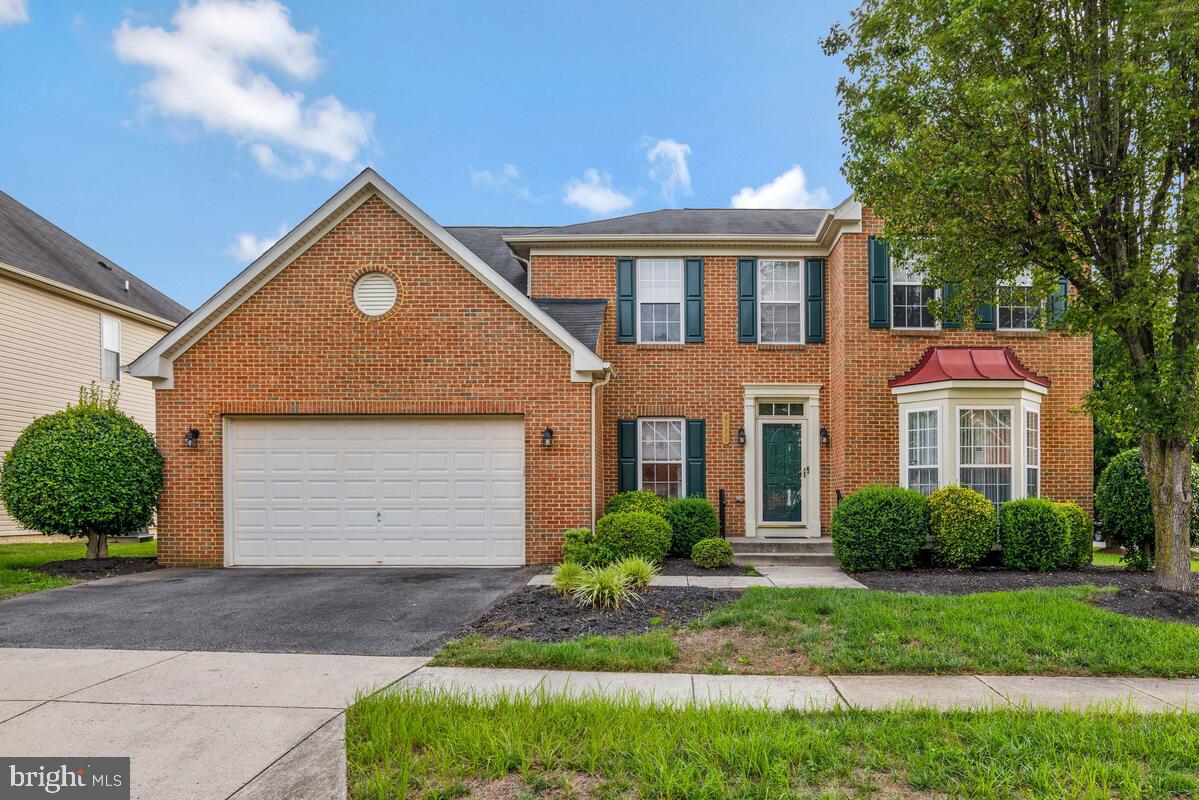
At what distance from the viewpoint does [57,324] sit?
1577 cm

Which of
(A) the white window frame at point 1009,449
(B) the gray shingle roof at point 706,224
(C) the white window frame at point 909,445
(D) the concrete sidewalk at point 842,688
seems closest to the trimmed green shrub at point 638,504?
(C) the white window frame at point 909,445

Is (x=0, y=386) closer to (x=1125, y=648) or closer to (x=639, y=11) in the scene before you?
(x=639, y=11)

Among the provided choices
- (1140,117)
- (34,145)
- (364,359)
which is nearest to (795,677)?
(1140,117)

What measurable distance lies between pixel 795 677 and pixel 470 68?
1631cm

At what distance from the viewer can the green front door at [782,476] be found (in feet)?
40.6

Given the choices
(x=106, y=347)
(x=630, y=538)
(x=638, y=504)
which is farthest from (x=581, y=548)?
(x=106, y=347)

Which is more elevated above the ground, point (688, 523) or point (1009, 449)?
point (1009, 449)

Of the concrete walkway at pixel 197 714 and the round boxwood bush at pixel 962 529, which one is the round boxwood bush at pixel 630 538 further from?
the concrete walkway at pixel 197 714

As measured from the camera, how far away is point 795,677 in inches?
195

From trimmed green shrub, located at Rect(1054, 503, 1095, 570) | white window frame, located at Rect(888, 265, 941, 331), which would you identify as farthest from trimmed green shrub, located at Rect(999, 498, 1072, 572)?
white window frame, located at Rect(888, 265, 941, 331)

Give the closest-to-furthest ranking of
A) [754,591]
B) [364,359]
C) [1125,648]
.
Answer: [1125,648], [754,591], [364,359]

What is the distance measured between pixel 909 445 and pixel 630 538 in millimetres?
5400


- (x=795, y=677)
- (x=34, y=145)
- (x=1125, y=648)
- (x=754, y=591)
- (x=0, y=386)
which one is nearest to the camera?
(x=795, y=677)

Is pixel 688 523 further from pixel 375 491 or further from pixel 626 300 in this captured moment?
pixel 375 491
